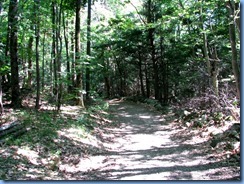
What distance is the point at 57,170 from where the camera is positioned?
22.3 ft

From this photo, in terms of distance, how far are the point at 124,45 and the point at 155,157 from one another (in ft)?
52.3

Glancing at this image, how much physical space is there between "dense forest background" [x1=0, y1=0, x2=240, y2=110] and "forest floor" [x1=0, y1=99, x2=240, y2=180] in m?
2.06

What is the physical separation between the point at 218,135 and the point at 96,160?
3.91 m

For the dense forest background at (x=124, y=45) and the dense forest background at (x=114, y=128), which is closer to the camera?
the dense forest background at (x=114, y=128)

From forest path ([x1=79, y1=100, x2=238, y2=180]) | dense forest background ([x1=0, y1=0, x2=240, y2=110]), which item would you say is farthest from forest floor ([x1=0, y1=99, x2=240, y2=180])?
dense forest background ([x1=0, y1=0, x2=240, y2=110])

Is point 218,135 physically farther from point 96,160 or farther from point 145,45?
point 145,45

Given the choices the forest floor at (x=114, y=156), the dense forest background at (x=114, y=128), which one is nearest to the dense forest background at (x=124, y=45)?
the dense forest background at (x=114, y=128)

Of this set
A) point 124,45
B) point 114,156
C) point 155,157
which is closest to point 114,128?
point 114,156

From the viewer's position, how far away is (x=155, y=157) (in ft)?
26.5

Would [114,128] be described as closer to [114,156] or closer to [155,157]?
[114,156]

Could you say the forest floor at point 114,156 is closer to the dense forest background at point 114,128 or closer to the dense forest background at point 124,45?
the dense forest background at point 114,128

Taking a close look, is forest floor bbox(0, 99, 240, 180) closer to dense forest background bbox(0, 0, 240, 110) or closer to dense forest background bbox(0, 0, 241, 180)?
dense forest background bbox(0, 0, 241, 180)

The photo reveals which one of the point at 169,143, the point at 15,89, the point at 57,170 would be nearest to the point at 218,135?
the point at 169,143

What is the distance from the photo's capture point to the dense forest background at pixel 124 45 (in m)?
10.9
